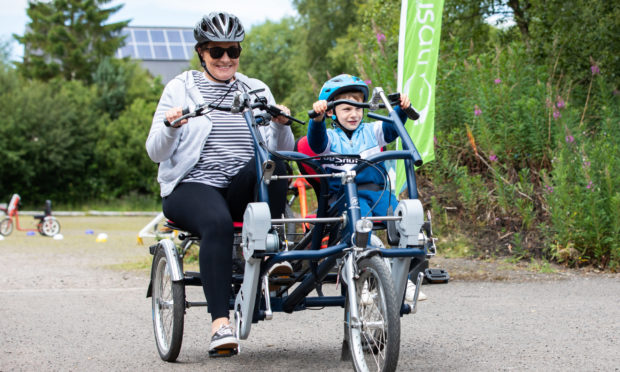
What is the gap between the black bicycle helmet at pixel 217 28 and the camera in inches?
196

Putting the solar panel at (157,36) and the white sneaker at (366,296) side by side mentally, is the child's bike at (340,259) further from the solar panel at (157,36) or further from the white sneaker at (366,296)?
the solar panel at (157,36)

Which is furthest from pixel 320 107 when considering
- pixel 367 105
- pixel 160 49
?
pixel 160 49

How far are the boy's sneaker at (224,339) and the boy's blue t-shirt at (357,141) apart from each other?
37.3 inches

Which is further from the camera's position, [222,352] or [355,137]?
[355,137]

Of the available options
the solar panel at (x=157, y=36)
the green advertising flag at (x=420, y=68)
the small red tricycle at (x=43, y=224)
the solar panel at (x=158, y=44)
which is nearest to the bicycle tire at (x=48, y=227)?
the small red tricycle at (x=43, y=224)

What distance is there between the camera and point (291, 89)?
119 ft

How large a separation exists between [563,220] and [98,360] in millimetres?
5489

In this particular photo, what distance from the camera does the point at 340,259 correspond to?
14.2 feet

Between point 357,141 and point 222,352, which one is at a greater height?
point 357,141

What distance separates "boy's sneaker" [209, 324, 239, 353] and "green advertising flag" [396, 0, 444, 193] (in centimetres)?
478

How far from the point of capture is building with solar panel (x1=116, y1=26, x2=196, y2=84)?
59.7 metres

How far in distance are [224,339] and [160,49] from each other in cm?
5886

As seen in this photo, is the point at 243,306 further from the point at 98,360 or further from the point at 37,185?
the point at 37,185

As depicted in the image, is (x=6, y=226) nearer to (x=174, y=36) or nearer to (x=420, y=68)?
(x=420, y=68)
